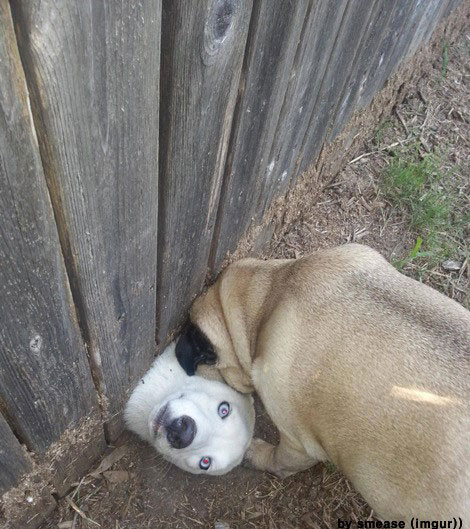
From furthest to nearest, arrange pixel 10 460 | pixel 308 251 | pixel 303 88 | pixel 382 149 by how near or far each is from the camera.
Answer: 1. pixel 382 149
2. pixel 308 251
3. pixel 303 88
4. pixel 10 460

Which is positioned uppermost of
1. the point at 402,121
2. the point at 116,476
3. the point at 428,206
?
the point at 402,121

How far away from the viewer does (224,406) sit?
2576mm

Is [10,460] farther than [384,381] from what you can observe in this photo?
No

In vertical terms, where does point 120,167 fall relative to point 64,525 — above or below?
above

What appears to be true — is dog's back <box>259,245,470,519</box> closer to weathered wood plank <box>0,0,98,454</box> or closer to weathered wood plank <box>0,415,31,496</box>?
weathered wood plank <box>0,0,98,454</box>

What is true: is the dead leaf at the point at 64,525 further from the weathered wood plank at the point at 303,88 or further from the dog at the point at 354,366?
the weathered wood plank at the point at 303,88

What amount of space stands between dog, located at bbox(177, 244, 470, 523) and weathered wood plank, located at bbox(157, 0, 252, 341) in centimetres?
45

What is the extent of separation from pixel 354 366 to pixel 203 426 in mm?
821

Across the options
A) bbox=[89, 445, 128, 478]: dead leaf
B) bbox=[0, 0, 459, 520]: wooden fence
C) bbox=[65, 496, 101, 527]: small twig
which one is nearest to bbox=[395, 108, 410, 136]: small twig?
bbox=[0, 0, 459, 520]: wooden fence

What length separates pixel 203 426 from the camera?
2.42 m

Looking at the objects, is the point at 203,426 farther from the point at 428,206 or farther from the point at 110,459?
the point at 428,206

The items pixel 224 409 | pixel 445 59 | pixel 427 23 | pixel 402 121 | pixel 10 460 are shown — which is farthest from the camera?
pixel 445 59

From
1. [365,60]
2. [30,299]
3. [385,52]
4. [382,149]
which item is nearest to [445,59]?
[382,149]

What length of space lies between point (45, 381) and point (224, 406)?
1.19 m
